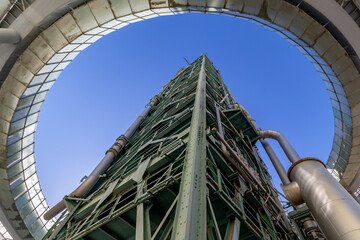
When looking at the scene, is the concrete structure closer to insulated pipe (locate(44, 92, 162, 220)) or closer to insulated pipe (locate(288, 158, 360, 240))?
insulated pipe (locate(44, 92, 162, 220))

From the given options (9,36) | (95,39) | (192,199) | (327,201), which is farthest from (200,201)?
(95,39)

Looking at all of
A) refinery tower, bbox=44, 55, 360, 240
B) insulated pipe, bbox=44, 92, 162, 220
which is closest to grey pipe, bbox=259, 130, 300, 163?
refinery tower, bbox=44, 55, 360, 240

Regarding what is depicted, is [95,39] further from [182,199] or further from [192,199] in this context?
[192,199]

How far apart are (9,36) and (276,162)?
64.4 feet

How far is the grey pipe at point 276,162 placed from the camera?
14427 mm

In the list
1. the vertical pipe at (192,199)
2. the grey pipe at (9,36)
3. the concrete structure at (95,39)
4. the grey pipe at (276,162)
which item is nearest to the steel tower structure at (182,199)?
the vertical pipe at (192,199)

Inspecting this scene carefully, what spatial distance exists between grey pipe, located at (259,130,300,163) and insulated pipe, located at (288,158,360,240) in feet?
14.8

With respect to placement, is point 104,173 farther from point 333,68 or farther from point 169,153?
point 333,68

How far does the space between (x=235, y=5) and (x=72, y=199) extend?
1569 centimetres

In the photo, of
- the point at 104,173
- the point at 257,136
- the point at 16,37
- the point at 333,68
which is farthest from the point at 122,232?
the point at 333,68

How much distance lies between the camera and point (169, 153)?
8578 mm

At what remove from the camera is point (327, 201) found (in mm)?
6762

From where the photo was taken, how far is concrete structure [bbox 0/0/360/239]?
15680 millimetres

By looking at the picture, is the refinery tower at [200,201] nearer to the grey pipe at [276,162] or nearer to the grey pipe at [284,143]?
the grey pipe at [276,162]
